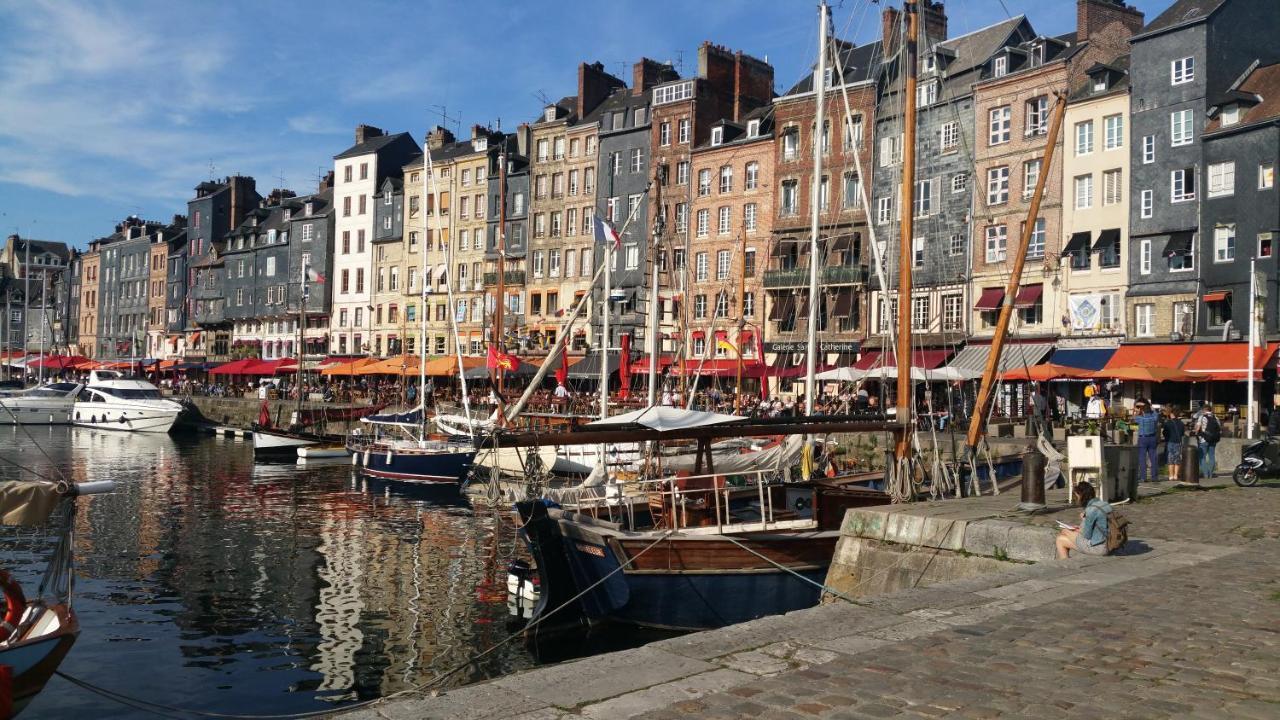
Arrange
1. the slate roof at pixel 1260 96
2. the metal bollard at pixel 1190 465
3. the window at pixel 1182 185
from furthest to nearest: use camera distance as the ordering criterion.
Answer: the window at pixel 1182 185 → the slate roof at pixel 1260 96 → the metal bollard at pixel 1190 465

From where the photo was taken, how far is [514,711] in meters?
6.55

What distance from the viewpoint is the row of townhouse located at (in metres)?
41.5

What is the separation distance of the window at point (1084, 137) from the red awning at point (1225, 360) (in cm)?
1020

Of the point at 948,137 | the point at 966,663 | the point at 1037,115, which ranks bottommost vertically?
the point at 966,663

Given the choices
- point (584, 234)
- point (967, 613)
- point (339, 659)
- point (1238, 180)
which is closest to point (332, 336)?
point (584, 234)

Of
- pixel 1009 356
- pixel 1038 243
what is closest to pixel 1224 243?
pixel 1038 243

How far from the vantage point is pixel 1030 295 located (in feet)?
151

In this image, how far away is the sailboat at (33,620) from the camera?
10.7 m

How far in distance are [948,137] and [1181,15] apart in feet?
36.7

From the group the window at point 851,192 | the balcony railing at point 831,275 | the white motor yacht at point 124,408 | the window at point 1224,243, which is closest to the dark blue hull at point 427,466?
the balcony railing at point 831,275

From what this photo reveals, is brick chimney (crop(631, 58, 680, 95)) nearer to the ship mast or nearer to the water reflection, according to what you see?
the water reflection

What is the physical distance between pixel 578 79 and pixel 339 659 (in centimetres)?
5952

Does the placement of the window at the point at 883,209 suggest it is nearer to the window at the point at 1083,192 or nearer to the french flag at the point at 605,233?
the window at the point at 1083,192

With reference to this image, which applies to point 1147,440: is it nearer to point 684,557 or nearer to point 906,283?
point 906,283
